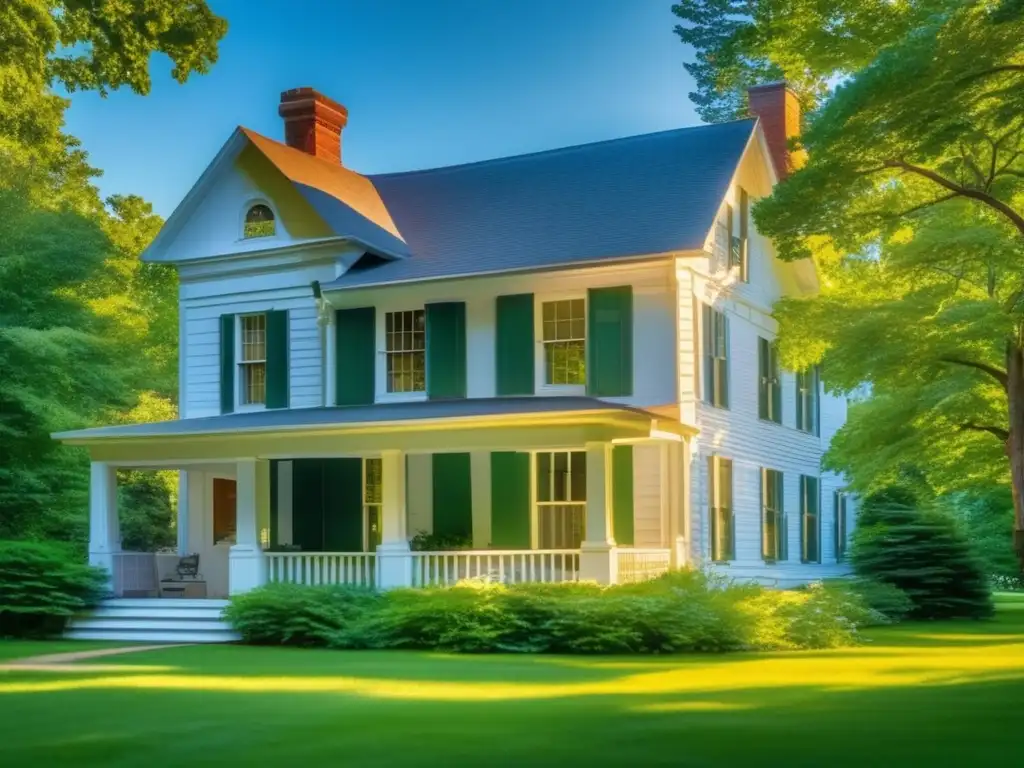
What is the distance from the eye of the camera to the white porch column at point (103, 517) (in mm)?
A: 23141

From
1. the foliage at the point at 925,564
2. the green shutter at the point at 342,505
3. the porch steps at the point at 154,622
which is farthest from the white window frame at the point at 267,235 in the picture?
the foliage at the point at 925,564

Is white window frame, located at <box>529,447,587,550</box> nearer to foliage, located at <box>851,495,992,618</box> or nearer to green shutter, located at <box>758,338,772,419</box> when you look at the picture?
green shutter, located at <box>758,338,772,419</box>

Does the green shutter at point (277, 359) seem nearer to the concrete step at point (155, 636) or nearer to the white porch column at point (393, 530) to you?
the white porch column at point (393, 530)

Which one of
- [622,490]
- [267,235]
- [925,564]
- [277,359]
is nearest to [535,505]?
[622,490]

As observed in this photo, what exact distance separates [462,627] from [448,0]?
26601mm

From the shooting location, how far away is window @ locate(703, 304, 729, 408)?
2359 centimetres

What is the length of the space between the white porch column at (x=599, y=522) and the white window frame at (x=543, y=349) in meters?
2.96

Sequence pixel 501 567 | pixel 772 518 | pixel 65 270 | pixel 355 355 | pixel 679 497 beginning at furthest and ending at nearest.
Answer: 1. pixel 65 270
2. pixel 772 518
3. pixel 355 355
4. pixel 679 497
5. pixel 501 567

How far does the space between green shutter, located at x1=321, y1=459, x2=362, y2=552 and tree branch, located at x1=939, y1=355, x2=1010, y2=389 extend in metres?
10.4

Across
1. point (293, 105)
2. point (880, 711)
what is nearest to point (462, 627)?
point (880, 711)

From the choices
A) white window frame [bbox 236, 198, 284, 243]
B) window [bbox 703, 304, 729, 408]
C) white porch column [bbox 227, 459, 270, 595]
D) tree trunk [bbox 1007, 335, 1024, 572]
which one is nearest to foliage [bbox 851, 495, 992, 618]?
tree trunk [bbox 1007, 335, 1024, 572]

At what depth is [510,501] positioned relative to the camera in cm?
2278

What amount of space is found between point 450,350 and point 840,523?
1256 cm

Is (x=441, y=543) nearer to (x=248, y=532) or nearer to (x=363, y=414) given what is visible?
(x=363, y=414)
